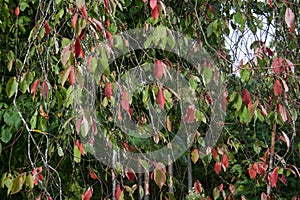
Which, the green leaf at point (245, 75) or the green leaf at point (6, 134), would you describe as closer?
the green leaf at point (245, 75)

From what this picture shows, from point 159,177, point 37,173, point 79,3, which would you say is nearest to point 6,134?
point 37,173

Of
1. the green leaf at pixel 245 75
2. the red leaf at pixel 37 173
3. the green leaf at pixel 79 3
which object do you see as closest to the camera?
the green leaf at pixel 79 3

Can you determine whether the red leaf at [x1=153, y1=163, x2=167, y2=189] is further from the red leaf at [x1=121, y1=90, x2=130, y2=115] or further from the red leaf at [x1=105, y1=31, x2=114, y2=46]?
the red leaf at [x1=105, y1=31, x2=114, y2=46]

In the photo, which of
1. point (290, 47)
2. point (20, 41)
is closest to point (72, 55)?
point (290, 47)

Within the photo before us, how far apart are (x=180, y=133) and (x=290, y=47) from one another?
54cm

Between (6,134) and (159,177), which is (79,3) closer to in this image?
(159,177)

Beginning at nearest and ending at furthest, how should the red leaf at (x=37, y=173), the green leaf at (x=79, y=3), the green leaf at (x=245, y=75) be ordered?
the green leaf at (x=79, y=3) < the red leaf at (x=37, y=173) < the green leaf at (x=245, y=75)

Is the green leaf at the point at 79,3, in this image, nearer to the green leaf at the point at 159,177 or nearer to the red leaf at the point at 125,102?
the red leaf at the point at 125,102

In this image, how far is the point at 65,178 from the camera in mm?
2041

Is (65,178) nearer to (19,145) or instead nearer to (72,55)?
(19,145)

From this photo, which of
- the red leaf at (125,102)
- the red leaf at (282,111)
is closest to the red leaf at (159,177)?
the red leaf at (125,102)

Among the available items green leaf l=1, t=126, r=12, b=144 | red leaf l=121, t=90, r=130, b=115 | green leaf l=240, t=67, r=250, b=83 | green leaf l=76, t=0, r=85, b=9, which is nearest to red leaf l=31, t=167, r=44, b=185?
red leaf l=121, t=90, r=130, b=115

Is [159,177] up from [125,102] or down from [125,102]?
down

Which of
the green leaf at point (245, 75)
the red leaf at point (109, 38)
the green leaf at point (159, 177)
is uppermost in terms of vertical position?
the red leaf at point (109, 38)
